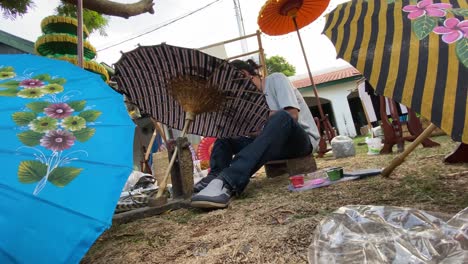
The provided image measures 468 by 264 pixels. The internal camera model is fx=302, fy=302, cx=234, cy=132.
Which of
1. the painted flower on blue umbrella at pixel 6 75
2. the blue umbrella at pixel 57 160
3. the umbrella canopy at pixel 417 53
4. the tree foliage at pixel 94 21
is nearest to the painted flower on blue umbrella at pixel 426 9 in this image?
the umbrella canopy at pixel 417 53

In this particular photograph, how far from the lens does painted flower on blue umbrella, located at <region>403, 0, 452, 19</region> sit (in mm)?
1021

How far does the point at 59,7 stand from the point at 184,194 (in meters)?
5.74

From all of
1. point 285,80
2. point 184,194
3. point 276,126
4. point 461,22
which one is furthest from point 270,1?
point 461,22

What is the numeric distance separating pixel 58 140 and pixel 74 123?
96mm

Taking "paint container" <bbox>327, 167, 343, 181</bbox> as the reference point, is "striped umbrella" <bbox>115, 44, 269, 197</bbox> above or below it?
above

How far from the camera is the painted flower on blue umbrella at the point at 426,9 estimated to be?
102cm

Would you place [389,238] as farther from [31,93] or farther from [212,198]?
[31,93]

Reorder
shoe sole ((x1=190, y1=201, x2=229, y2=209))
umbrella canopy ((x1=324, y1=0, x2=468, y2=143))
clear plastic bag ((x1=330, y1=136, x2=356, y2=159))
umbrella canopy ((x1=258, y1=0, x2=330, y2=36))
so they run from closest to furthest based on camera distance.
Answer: umbrella canopy ((x1=324, y1=0, x2=468, y2=143))
shoe sole ((x1=190, y1=201, x2=229, y2=209))
clear plastic bag ((x1=330, y1=136, x2=356, y2=159))
umbrella canopy ((x1=258, y1=0, x2=330, y2=36))

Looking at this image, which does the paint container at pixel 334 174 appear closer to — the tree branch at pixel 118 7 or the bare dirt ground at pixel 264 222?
the bare dirt ground at pixel 264 222

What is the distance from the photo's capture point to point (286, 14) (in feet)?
15.9

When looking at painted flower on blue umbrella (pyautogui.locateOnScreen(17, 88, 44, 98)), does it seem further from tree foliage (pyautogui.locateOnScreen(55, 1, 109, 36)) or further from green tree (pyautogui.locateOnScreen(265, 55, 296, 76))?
green tree (pyautogui.locateOnScreen(265, 55, 296, 76))

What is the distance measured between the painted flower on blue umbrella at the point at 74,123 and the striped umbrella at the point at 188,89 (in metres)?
1.05

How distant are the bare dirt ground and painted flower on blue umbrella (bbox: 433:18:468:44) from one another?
2.00 feet

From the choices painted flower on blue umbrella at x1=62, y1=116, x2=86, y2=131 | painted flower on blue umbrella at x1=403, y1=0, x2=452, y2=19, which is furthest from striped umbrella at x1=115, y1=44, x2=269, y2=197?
painted flower on blue umbrella at x1=403, y1=0, x2=452, y2=19
